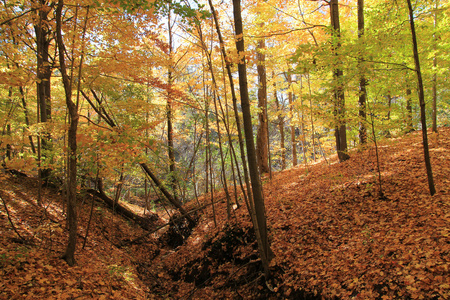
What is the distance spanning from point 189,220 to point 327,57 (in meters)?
7.80

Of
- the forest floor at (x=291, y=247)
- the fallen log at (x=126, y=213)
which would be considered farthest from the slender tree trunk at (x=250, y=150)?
the fallen log at (x=126, y=213)

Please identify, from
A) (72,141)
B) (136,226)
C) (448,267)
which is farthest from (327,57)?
(136,226)

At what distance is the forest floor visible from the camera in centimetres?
356

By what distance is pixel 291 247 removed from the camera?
513 centimetres

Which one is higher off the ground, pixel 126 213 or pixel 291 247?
pixel 291 247

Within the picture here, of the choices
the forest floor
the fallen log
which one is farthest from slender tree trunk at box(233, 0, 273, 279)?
the fallen log

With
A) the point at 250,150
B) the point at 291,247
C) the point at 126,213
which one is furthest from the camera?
the point at 126,213

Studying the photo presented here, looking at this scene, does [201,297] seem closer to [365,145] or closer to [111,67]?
[365,145]

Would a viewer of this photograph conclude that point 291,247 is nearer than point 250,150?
No

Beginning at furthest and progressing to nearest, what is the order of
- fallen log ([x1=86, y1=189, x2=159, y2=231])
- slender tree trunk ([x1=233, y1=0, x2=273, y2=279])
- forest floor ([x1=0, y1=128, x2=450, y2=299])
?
1. fallen log ([x1=86, y1=189, x2=159, y2=231])
2. slender tree trunk ([x1=233, y1=0, x2=273, y2=279])
3. forest floor ([x1=0, y1=128, x2=450, y2=299])

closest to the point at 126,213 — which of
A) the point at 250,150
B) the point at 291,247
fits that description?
the point at 291,247

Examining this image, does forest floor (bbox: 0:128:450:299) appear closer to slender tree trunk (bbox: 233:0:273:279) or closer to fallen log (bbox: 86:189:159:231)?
slender tree trunk (bbox: 233:0:273:279)

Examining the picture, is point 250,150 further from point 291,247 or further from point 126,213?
point 126,213

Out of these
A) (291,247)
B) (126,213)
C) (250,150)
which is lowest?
(126,213)
